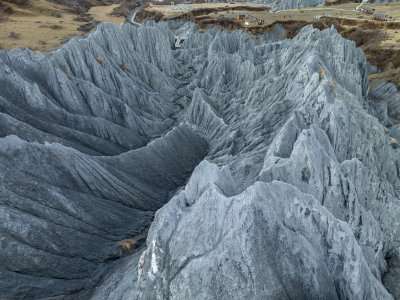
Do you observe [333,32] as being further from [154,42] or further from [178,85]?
[154,42]

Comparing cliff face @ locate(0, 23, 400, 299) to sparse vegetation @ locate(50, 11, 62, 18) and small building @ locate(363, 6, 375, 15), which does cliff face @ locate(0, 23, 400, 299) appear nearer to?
small building @ locate(363, 6, 375, 15)

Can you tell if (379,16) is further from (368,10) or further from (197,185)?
(197,185)

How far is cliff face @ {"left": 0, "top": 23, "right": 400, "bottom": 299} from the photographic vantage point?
397 inches

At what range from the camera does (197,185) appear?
13672 mm

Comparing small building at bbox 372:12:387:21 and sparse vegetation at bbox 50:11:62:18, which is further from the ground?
sparse vegetation at bbox 50:11:62:18

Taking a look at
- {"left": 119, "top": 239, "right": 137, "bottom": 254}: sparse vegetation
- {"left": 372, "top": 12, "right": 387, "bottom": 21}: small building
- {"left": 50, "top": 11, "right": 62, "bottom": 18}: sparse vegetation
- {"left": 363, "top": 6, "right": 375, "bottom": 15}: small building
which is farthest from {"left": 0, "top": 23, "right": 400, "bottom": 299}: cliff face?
{"left": 50, "top": 11, "right": 62, "bottom": 18}: sparse vegetation

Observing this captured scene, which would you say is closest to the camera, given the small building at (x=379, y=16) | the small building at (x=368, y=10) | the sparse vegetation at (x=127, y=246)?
the sparse vegetation at (x=127, y=246)

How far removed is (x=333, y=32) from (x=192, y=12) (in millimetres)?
61986

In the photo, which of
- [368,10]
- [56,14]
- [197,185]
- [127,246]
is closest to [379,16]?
[368,10]

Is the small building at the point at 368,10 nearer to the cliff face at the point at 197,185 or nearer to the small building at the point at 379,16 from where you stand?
the small building at the point at 379,16

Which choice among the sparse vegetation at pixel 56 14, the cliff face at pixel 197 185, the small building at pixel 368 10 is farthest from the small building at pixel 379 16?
the sparse vegetation at pixel 56 14

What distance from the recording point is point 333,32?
4462 cm

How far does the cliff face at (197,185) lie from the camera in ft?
33.1

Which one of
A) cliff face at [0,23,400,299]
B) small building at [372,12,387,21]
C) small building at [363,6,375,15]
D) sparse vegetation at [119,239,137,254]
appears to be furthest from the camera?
small building at [363,6,375,15]
